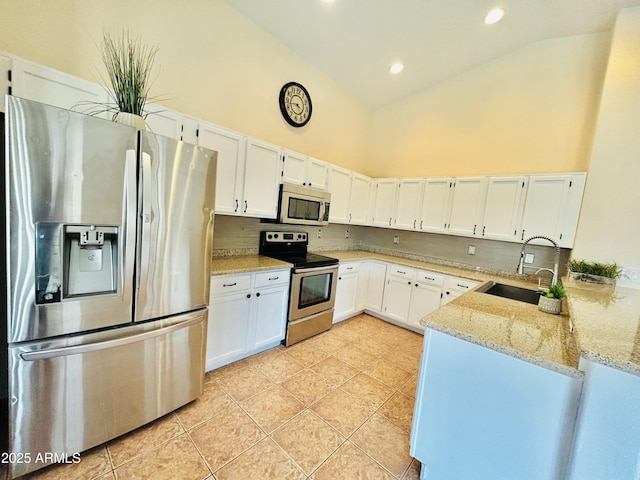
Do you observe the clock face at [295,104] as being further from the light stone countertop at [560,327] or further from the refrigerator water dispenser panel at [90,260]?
the light stone countertop at [560,327]

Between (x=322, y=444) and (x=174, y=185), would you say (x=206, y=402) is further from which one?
(x=174, y=185)

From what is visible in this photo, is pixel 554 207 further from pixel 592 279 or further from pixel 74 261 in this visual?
pixel 74 261

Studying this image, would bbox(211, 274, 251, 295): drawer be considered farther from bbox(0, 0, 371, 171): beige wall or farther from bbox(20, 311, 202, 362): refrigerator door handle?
bbox(0, 0, 371, 171): beige wall

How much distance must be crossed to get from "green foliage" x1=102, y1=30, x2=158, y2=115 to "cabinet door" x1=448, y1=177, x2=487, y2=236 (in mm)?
3346

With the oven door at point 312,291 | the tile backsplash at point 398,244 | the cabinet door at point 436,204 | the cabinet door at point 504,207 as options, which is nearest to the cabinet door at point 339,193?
the tile backsplash at point 398,244

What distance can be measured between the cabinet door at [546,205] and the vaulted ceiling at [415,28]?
1534mm

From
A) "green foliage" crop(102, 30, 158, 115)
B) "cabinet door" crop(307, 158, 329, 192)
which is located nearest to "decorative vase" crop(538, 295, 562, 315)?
"cabinet door" crop(307, 158, 329, 192)

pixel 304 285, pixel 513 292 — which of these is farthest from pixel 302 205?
pixel 513 292

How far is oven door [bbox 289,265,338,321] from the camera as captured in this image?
2.68 meters

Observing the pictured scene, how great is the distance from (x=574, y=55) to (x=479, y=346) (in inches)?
139

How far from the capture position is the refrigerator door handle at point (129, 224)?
1368 mm

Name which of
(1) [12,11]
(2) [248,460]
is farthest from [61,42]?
(2) [248,460]

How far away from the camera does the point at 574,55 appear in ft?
8.94

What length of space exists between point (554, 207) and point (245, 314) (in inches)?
132
